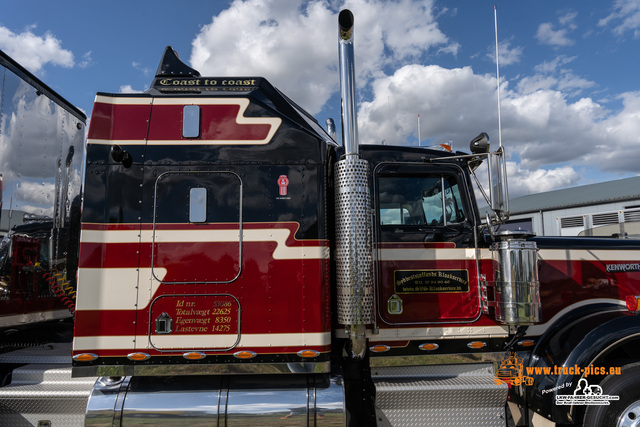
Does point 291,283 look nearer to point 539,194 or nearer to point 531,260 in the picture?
point 531,260

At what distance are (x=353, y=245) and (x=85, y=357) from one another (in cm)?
232

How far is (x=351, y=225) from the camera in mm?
3490

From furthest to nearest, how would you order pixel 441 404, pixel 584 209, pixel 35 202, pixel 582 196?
pixel 582 196 < pixel 584 209 < pixel 35 202 < pixel 441 404

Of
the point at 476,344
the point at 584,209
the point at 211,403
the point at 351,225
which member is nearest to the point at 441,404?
the point at 476,344

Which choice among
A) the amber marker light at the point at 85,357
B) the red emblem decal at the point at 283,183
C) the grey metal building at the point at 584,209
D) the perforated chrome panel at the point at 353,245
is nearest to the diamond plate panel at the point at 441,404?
the perforated chrome panel at the point at 353,245

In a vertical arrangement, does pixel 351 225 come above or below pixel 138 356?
above

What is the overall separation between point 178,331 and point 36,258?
6.80ft

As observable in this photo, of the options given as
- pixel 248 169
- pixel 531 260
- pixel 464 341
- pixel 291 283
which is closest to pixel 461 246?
pixel 531 260

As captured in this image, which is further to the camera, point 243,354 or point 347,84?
point 347,84

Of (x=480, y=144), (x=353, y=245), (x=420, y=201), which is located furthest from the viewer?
(x=420, y=201)

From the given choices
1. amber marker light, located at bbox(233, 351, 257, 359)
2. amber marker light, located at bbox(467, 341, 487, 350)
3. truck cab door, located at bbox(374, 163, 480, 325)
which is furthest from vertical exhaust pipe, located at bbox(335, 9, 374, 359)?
amber marker light, located at bbox(467, 341, 487, 350)

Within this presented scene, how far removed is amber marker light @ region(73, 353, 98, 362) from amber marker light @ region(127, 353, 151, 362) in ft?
0.87

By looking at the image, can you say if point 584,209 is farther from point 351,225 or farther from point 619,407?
point 351,225

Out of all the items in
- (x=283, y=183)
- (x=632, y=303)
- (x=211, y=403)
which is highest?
(x=283, y=183)
